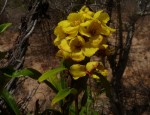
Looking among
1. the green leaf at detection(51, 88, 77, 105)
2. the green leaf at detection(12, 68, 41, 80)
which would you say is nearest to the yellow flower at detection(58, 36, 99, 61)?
the green leaf at detection(51, 88, 77, 105)

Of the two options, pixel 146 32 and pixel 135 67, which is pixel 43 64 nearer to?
pixel 135 67

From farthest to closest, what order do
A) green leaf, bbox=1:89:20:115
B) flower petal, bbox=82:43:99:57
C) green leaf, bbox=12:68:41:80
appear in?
green leaf, bbox=1:89:20:115 → green leaf, bbox=12:68:41:80 → flower petal, bbox=82:43:99:57

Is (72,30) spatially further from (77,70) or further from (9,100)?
(9,100)

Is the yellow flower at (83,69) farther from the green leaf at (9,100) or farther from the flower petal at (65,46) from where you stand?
the green leaf at (9,100)

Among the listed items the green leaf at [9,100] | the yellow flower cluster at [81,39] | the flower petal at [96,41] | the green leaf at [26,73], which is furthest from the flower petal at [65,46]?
the green leaf at [9,100]

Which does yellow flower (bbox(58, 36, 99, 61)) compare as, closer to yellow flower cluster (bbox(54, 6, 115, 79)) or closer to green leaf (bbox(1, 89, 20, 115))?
yellow flower cluster (bbox(54, 6, 115, 79))

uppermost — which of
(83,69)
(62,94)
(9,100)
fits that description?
(83,69)

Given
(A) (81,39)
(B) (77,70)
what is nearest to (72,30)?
(A) (81,39)

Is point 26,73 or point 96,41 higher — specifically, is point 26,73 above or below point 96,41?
below
